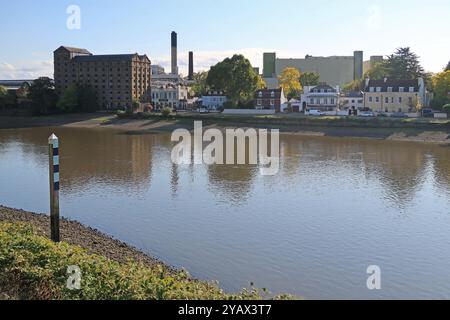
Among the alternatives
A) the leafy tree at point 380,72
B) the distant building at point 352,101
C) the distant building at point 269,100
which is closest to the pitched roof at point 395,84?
the distant building at point 352,101

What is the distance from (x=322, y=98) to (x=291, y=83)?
887 inches

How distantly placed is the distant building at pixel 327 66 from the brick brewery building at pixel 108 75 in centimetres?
5091

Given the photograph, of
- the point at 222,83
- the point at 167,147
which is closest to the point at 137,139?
the point at 167,147

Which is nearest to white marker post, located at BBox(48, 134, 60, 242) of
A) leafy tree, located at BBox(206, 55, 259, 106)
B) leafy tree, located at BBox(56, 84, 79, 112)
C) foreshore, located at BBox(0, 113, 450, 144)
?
foreshore, located at BBox(0, 113, 450, 144)

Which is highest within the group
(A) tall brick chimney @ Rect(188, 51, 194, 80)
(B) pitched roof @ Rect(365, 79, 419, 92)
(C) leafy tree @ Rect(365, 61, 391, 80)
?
(A) tall brick chimney @ Rect(188, 51, 194, 80)

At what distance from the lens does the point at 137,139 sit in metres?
53.6

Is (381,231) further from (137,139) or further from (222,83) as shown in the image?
(222,83)

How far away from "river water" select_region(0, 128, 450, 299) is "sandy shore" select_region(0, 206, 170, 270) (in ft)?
2.67

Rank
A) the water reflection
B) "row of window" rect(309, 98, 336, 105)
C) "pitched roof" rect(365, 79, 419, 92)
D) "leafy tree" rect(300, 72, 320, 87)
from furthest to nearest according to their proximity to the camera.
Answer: "leafy tree" rect(300, 72, 320, 87) → "row of window" rect(309, 98, 336, 105) → "pitched roof" rect(365, 79, 419, 92) → the water reflection

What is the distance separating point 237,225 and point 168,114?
5344 centimetres

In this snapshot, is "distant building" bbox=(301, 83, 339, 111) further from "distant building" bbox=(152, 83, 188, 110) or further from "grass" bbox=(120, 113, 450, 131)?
"distant building" bbox=(152, 83, 188, 110)

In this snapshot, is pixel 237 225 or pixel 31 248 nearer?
pixel 31 248

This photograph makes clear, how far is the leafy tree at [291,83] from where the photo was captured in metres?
95.1

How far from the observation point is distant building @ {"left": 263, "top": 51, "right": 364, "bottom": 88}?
442 feet
